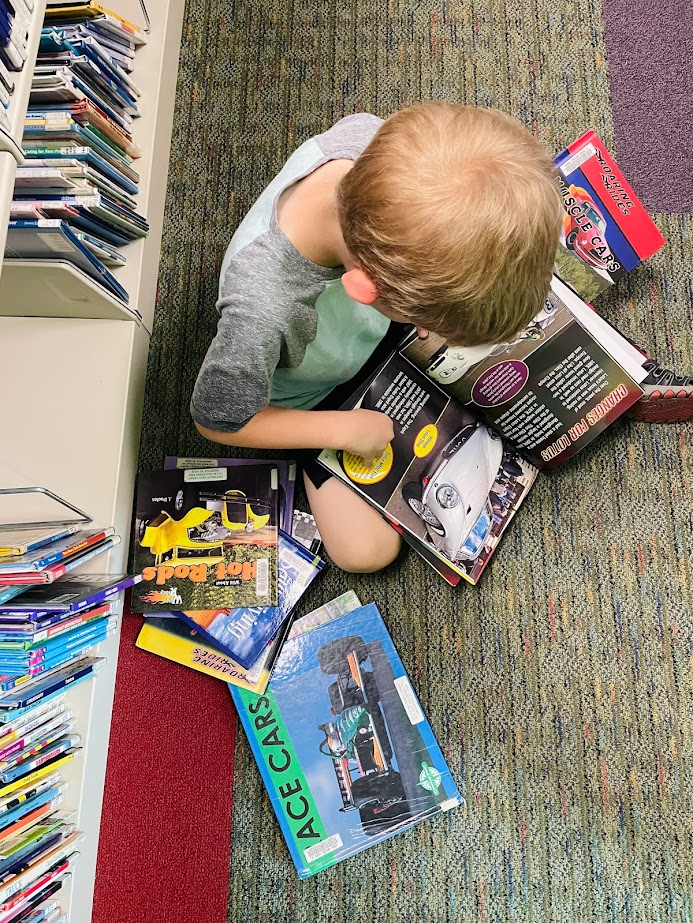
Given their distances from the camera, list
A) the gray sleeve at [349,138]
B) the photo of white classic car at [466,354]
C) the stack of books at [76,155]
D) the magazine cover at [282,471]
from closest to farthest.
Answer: the gray sleeve at [349,138] → the stack of books at [76,155] → the photo of white classic car at [466,354] → the magazine cover at [282,471]

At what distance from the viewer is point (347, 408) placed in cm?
109

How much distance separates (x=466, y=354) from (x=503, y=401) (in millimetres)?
97

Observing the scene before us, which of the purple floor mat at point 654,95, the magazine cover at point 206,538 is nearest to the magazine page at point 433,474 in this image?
the magazine cover at point 206,538

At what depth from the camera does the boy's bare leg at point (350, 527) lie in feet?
3.66

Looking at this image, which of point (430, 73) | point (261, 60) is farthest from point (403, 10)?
point (261, 60)

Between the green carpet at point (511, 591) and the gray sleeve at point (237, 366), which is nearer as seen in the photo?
the gray sleeve at point (237, 366)

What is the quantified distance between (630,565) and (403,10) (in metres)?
1.10

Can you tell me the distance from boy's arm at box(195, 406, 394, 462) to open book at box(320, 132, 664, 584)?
59 mm

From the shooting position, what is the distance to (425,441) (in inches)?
44.0

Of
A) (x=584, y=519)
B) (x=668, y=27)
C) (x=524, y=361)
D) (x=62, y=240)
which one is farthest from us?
(x=668, y=27)

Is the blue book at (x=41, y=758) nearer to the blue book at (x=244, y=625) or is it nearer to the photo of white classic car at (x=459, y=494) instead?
the blue book at (x=244, y=625)

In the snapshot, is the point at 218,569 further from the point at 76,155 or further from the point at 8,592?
the point at 76,155

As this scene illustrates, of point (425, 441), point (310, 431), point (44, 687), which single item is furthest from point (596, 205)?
point (44, 687)

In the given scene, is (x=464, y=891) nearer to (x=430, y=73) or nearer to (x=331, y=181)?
(x=331, y=181)
